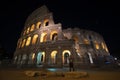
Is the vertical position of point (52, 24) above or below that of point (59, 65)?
above

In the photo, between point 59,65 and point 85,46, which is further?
point 85,46

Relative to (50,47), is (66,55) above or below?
below

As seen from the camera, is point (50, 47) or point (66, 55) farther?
point (66, 55)

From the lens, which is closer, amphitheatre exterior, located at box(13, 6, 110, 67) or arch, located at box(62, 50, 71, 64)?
amphitheatre exterior, located at box(13, 6, 110, 67)

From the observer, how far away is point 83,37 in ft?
93.4

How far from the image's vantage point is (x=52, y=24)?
65.4 feet

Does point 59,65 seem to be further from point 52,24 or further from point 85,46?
point 85,46

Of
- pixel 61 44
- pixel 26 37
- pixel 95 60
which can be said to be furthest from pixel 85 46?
pixel 26 37

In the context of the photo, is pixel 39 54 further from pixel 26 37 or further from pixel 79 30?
pixel 79 30

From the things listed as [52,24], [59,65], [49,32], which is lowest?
[59,65]

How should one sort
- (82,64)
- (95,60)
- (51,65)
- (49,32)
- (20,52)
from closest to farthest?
(82,64), (51,65), (49,32), (95,60), (20,52)

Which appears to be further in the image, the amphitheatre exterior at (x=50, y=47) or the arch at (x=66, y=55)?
the arch at (x=66, y=55)

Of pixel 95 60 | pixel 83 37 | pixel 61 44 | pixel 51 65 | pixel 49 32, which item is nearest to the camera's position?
pixel 51 65

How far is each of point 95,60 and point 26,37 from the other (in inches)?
681
